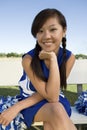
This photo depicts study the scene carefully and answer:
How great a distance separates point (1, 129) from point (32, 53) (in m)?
0.54

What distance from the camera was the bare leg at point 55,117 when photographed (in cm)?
174

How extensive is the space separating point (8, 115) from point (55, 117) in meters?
0.35

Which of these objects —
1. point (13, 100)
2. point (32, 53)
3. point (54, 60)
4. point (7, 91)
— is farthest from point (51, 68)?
point (7, 91)

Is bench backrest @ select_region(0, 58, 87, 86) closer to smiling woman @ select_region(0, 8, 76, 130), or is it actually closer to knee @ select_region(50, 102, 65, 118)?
smiling woman @ select_region(0, 8, 76, 130)

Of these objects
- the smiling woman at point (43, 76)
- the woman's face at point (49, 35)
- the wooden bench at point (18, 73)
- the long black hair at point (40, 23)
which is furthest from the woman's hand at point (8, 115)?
the wooden bench at point (18, 73)

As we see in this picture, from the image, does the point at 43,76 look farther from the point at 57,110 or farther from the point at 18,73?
the point at 18,73

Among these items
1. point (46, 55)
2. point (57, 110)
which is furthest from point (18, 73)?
point (57, 110)

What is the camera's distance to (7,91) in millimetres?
7555

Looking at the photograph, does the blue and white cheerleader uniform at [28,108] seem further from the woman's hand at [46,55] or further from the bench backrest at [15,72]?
the bench backrest at [15,72]

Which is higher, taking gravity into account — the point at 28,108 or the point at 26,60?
the point at 26,60

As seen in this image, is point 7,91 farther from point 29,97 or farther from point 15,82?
point 29,97

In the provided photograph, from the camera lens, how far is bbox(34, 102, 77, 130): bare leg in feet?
5.70

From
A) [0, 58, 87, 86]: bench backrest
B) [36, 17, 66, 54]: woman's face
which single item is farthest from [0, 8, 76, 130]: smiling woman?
[0, 58, 87, 86]: bench backrest

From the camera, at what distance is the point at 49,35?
75.7 inches
